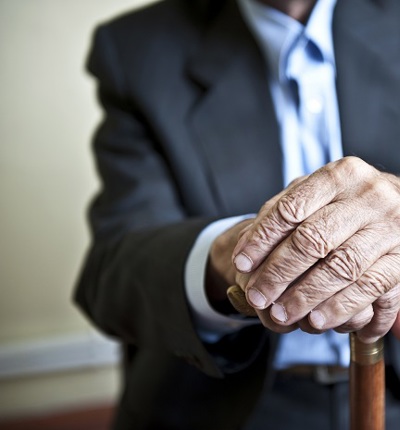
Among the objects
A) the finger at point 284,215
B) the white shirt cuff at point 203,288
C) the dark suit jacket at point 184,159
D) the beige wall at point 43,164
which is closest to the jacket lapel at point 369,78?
the dark suit jacket at point 184,159

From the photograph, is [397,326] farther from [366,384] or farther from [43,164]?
[43,164]

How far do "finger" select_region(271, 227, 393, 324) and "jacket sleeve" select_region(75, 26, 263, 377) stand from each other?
0.77 feet

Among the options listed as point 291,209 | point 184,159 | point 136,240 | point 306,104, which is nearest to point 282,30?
point 306,104

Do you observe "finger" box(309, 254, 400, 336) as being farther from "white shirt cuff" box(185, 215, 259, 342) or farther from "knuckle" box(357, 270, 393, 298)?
"white shirt cuff" box(185, 215, 259, 342)

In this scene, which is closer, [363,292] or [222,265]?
[363,292]

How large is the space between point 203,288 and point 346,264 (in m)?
0.25

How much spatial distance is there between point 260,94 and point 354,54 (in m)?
0.14

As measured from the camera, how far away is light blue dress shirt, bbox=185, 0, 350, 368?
93 centimetres

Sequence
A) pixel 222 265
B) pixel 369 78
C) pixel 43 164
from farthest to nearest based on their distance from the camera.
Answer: pixel 43 164, pixel 369 78, pixel 222 265

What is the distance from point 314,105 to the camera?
944 mm

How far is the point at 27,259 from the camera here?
183 centimetres

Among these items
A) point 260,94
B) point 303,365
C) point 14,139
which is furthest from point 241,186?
point 14,139

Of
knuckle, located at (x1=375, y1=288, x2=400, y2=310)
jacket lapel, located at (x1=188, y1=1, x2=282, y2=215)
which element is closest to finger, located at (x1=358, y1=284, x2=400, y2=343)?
knuckle, located at (x1=375, y1=288, x2=400, y2=310)

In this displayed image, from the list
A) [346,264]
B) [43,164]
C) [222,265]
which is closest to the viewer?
[346,264]
